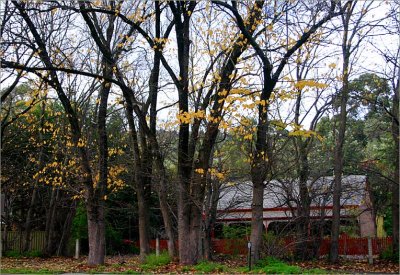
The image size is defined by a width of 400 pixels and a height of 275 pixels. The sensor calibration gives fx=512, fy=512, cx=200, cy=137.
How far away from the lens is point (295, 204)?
927 inches

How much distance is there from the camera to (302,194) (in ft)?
74.5

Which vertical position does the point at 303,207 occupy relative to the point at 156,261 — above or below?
above

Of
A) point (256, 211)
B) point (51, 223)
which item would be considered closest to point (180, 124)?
point (256, 211)

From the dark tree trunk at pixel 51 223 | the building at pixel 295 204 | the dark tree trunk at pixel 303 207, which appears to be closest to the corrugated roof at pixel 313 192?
the building at pixel 295 204

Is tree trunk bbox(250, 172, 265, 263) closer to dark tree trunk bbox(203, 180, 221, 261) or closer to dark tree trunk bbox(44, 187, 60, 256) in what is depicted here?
dark tree trunk bbox(203, 180, 221, 261)

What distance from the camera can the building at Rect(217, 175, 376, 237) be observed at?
23.0 meters

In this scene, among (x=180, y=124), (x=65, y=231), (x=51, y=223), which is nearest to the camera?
(x=180, y=124)

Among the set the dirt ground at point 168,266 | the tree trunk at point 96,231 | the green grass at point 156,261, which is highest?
the tree trunk at point 96,231

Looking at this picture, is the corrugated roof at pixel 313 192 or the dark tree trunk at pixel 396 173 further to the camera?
the corrugated roof at pixel 313 192

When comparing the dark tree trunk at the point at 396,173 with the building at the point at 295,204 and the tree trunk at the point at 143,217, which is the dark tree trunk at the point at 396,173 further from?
the tree trunk at the point at 143,217

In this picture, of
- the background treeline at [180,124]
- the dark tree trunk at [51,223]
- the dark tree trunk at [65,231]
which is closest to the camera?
the background treeline at [180,124]

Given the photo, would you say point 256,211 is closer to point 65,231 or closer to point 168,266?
point 168,266

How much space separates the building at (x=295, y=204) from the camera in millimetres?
22953

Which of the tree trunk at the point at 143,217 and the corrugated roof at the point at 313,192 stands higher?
the corrugated roof at the point at 313,192
